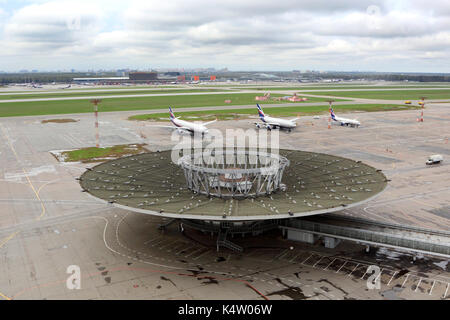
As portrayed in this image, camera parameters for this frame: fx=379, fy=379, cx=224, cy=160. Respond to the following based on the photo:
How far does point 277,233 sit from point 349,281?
14972 mm

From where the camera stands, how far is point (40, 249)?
5038 centimetres

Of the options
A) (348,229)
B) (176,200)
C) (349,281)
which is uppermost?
(176,200)

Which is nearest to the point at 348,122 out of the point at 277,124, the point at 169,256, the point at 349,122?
the point at 349,122

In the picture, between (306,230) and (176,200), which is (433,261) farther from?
(176,200)

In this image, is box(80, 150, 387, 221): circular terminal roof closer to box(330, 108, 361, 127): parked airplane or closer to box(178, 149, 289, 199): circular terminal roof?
box(178, 149, 289, 199): circular terminal roof

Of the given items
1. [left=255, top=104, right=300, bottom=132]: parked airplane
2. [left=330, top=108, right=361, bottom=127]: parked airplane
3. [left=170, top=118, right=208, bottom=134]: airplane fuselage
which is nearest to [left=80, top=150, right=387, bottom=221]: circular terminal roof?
[left=170, top=118, right=208, bottom=134]: airplane fuselage

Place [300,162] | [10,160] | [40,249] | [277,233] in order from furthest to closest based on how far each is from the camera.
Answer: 1. [10,160]
2. [300,162]
3. [277,233]
4. [40,249]

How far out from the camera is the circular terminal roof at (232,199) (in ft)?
141

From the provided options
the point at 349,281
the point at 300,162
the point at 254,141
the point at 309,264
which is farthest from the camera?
the point at 254,141

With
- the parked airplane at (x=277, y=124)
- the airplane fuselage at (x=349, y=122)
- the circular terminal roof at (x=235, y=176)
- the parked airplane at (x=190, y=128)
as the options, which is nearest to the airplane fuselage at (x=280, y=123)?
the parked airplane at (x=277, y=124)

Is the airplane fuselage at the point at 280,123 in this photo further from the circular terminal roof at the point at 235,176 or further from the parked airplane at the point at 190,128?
the circular terminal roof at the point at 235,176

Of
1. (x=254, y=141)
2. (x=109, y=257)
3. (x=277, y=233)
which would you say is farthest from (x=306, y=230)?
Result: (x=254, y=141)

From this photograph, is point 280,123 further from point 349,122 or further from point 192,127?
point 192,127

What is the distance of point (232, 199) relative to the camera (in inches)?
1943
